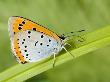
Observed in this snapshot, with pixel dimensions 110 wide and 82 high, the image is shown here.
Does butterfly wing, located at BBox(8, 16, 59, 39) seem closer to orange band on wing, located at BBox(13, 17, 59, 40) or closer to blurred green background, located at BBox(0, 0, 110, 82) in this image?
orange band on wing, located at BBox(13, 17, 59, 40)

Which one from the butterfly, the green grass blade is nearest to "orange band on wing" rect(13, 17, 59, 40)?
the butterfly

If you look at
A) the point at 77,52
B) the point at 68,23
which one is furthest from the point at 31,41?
the point at 68,23

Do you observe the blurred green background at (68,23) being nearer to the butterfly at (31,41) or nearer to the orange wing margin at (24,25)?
the butterfly at (31,41)

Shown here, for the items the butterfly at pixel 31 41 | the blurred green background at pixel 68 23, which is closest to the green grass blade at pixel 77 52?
the butterfly at pixel 31 41

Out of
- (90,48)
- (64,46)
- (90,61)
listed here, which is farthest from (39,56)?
(90,61)

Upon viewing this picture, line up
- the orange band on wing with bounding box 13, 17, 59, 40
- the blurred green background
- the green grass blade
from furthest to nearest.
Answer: the blurred green background, the orange band on wing with bounding box 13, 17, 59, 40, the green grass blade

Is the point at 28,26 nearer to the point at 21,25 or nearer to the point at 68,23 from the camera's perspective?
the point at 21,25
